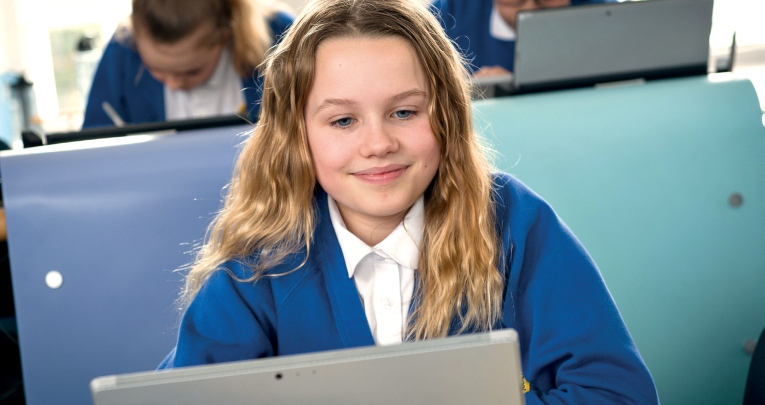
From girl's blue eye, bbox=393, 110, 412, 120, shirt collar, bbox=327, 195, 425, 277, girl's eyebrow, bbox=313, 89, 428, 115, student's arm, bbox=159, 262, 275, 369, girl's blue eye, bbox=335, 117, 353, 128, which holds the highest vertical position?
girl's eyebrow, bbox=313, 89, 428, 115

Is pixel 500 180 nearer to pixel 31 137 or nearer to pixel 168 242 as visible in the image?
pixel 168 242

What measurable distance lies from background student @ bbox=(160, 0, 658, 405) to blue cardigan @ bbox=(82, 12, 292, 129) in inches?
39.9

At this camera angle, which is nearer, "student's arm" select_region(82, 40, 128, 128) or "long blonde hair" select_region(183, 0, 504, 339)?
"long blonde hair" select_region(183, 0, 504, 339)

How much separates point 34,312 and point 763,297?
1.23 meters

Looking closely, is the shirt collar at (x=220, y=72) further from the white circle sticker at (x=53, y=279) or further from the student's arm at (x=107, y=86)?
the white circle sticker at (x=53, y=279)

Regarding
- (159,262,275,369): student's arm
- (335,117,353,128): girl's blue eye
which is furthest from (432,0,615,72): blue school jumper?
(159,262,275,369): student's arm

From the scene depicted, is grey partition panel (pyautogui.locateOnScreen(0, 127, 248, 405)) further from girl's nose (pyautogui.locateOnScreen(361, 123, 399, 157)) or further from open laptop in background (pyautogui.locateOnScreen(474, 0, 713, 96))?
open laptop in background (pyautogui.locateOnScreen(474, 0, 713, 96))

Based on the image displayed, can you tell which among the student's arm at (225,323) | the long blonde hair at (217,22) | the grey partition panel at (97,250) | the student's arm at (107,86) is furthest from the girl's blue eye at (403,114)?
the student's arm at (107,86)

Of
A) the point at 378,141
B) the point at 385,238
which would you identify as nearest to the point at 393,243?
the point at 385,238

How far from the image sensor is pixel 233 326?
98 cm

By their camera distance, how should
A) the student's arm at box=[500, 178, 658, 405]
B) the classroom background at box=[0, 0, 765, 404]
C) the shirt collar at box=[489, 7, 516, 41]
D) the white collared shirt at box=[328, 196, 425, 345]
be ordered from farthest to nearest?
the classroom background at box=[0, 0, 765, 404]
the shirt collar at box=[489, 7, 516, 41]
the white collared shirt at box=[328, 196, 425, 345]
the student's arm at box=[500, 178, 658, 405]

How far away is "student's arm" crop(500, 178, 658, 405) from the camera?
923 mm

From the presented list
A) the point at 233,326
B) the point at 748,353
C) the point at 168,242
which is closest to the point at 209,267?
the point at 233,326

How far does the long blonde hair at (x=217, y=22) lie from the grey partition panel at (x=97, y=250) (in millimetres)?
647
